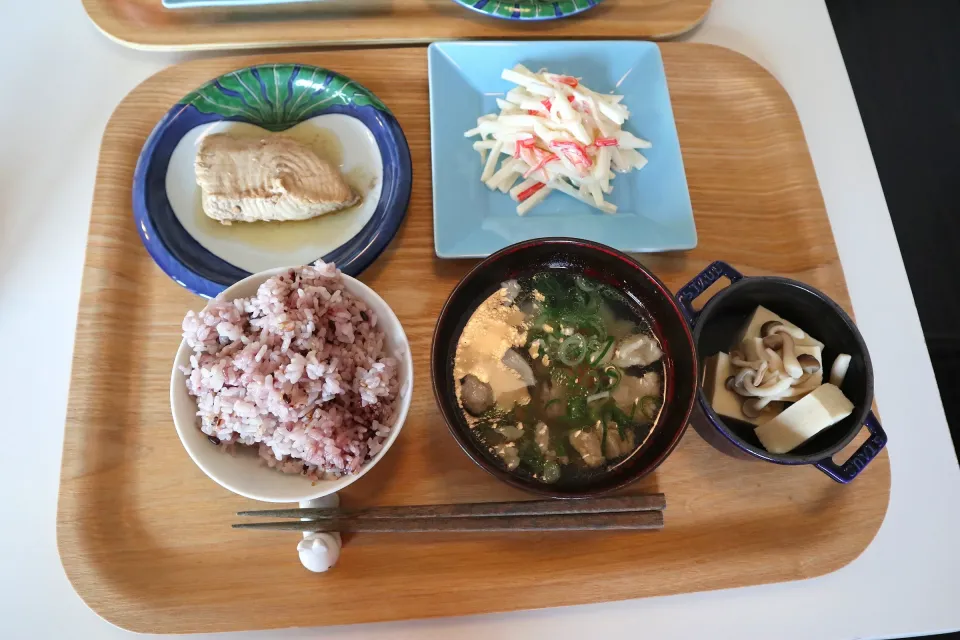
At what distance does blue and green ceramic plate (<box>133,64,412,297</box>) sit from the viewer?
126 centimetres

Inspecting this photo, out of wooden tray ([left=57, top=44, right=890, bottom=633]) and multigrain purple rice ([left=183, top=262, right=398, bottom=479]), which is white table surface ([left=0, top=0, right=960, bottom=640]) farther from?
multigrain purple rice ([left=183, top=262, right=398, bottom=479])

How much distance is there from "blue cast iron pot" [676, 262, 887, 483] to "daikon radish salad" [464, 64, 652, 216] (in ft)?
1.20

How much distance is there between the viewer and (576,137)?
4.61 feet

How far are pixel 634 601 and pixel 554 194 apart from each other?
2.94ft

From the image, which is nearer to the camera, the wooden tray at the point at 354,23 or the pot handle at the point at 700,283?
the pot handle at the point at 700,283

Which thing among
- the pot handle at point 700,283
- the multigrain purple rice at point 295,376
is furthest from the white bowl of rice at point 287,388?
the pot handle at point 700,283

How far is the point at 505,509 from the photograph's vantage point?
1106 millimetres

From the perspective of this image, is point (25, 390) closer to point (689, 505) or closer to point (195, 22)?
point (195, 22)

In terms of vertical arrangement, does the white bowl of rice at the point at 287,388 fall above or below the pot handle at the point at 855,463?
above

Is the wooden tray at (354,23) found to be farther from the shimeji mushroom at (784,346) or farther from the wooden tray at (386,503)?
the shimeji mushroom at (784,346)

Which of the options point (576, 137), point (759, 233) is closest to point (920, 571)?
point (759, 233)

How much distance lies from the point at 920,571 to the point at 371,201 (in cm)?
140

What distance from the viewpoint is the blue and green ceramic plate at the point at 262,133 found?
4.14ft

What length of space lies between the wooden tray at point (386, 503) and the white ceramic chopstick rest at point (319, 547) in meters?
0.05
